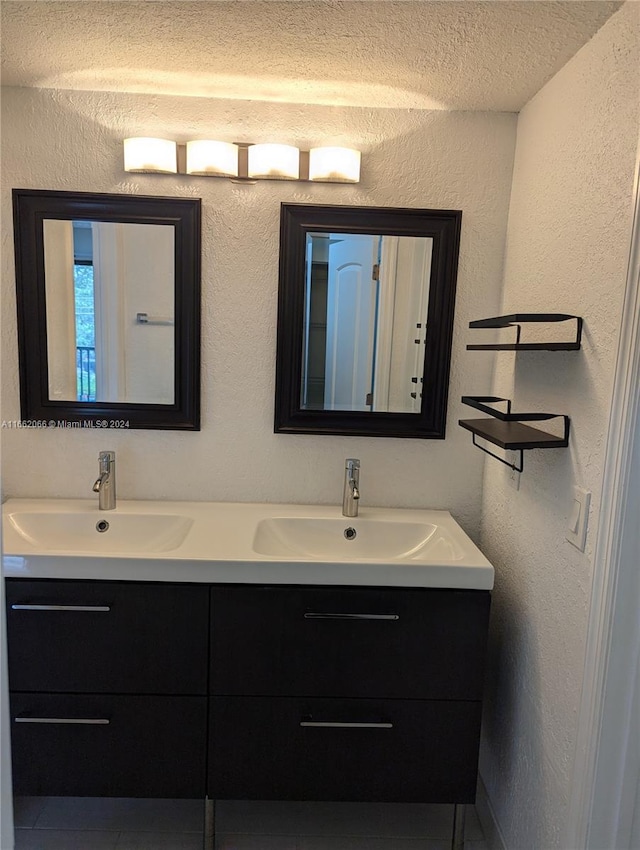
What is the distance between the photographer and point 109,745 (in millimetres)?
1516

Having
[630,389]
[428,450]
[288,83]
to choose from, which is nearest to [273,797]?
[428,450]

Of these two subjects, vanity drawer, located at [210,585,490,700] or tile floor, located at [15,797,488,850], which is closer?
vanity drawer, located at [210,585,490,700]

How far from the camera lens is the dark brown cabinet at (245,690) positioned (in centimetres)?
148

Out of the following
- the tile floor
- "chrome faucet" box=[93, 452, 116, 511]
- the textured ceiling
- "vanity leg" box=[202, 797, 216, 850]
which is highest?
the textured ceiling

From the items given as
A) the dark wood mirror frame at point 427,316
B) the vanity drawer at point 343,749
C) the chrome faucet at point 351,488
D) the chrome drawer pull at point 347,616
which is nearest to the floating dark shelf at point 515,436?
the dark wood mirror frame at point 427,316

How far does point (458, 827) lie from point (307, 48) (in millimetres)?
2134

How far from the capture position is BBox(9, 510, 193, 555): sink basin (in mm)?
1788

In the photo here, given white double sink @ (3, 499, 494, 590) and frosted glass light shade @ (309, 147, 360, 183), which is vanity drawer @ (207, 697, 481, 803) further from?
frosted glass light shade @ (309, 147, 360, 183)

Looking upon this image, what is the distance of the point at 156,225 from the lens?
71.4 inches

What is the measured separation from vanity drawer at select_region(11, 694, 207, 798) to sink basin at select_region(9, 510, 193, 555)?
1.47ft

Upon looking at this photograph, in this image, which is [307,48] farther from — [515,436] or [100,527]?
[100,527]

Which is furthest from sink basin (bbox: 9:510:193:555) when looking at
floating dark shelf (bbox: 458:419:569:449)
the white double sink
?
floating dark shelf (bbox: 458:419:569:449)

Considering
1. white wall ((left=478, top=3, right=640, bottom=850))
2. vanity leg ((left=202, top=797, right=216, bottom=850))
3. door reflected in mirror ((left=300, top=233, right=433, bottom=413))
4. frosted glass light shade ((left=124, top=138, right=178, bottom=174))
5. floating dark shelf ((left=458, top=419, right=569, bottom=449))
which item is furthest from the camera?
door reflected in mirror ((left=300, top=233, right=433, bottom=413))

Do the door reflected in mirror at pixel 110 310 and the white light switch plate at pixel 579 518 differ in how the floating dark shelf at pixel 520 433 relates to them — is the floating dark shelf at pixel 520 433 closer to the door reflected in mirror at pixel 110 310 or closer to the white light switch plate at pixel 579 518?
the white light switch plate at pixel 579 518
